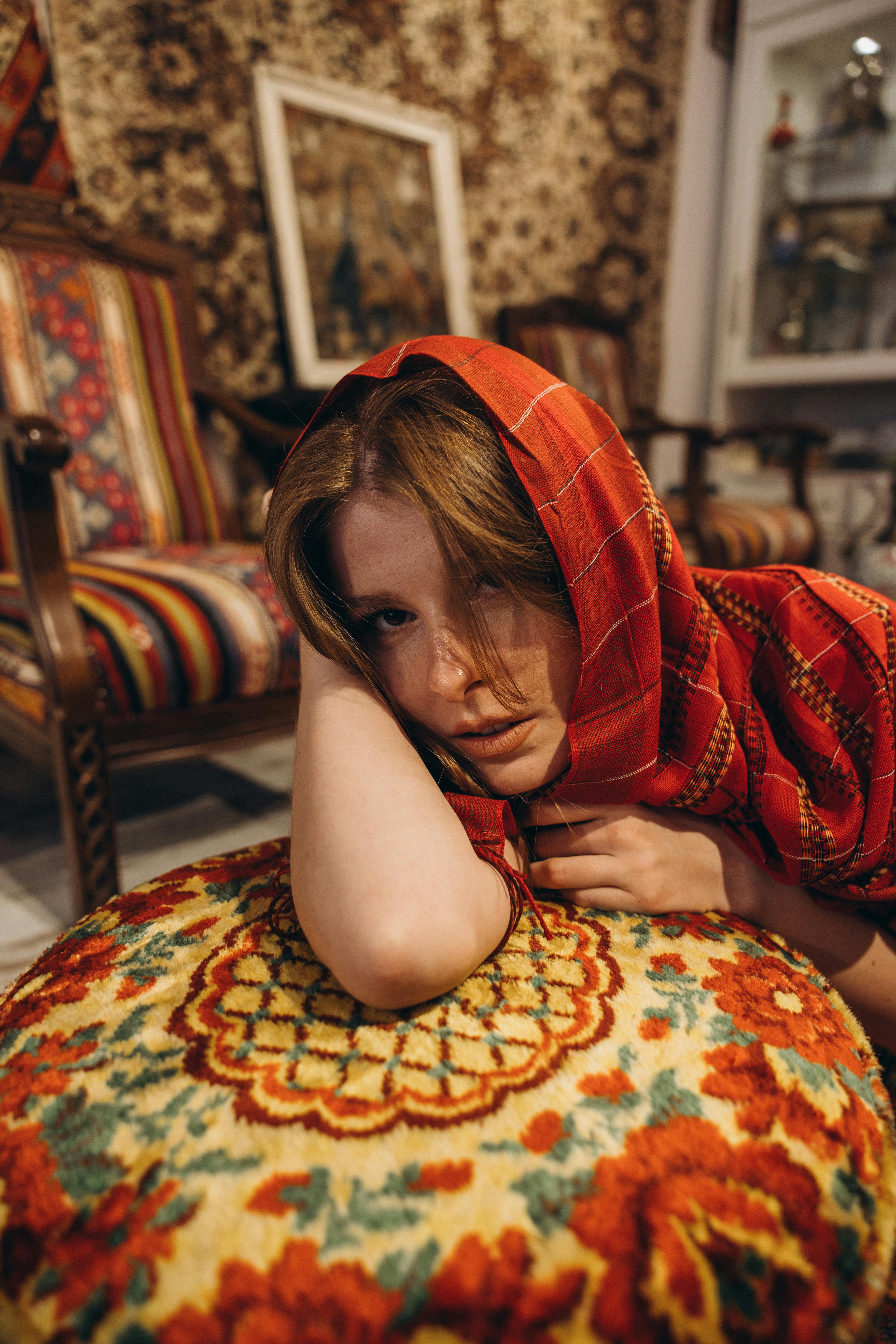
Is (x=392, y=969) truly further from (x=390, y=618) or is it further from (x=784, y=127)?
(x=784, y=127)

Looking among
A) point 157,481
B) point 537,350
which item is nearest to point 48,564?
point 157,481

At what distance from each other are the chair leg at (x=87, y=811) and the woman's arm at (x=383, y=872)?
734 millimetres

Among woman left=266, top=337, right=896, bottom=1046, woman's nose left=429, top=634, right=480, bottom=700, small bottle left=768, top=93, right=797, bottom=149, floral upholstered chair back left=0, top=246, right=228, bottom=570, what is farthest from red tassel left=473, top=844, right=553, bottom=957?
small bottle left=768, top=93, right=797, bottom=149

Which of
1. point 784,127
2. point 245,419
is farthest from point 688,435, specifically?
point 784,127

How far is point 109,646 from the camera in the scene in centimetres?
119

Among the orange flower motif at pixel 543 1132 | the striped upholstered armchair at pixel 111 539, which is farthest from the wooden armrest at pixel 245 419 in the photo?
the orange flower motif at pixel 543 1132

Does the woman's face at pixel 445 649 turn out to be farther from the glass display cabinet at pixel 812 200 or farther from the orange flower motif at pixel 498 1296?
the glass display cabinet at pixel 812 200

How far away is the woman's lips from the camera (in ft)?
1.88

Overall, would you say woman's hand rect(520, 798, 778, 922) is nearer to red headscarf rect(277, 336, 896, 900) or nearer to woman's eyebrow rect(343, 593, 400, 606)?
red headscarf rect(277, 336, 896, 900)

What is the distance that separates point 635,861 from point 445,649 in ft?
0.82

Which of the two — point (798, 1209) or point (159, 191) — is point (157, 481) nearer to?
point (159, 191)

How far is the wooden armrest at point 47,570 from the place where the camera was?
1.12 metres

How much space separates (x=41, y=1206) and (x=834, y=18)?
424 centimetres

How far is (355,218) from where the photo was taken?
2328mm
